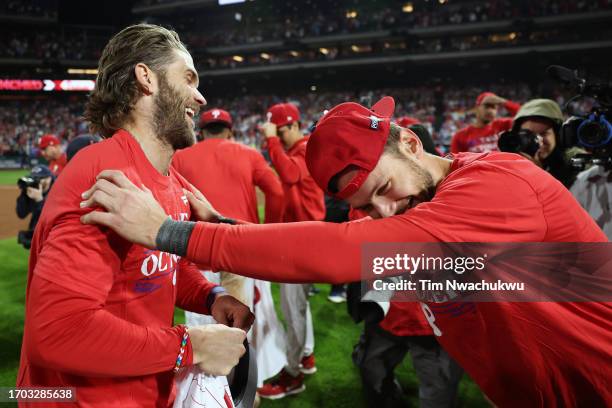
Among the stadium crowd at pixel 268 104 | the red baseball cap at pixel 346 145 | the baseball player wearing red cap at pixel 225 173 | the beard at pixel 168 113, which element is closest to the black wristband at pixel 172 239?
the red baseball cap at pixel 346 145

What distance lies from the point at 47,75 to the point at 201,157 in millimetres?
43631

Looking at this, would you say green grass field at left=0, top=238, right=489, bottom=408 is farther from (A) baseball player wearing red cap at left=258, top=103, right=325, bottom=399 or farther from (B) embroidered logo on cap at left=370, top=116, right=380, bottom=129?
(B) embroidered logo on cap at left=370, top=116, right=380, bottom=129

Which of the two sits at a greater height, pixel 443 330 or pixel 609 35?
pixel 609 35

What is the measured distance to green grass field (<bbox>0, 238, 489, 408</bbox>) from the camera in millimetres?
3609

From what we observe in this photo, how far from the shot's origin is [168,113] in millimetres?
1647

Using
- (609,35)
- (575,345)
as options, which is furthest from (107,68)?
(609,35)

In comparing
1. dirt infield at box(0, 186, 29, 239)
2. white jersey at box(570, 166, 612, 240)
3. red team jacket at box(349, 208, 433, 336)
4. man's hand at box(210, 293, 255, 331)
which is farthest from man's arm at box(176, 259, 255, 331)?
dirt infield at box(0, 186, 29, 239)

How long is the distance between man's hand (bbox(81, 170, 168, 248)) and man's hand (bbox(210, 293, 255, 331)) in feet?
1.89

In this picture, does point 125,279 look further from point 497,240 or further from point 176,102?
point 497,240

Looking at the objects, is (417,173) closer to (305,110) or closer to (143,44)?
(143,44)

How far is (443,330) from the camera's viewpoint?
1.83 meters

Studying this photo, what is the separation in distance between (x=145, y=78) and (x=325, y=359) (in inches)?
141

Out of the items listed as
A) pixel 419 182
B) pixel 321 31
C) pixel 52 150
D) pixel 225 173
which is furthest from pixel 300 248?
pixel 321 31

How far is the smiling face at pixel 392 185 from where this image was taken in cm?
142
